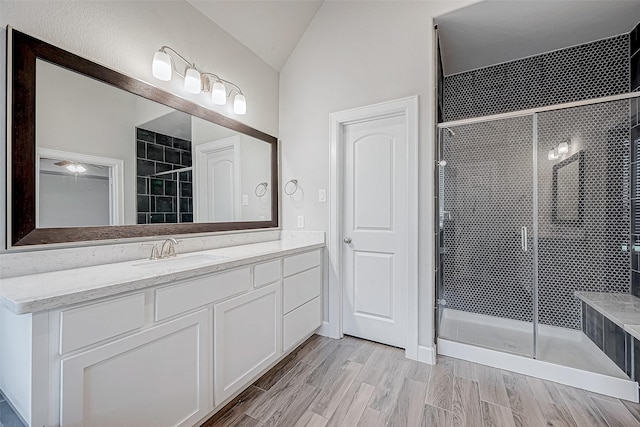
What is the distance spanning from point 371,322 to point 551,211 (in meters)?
1.86

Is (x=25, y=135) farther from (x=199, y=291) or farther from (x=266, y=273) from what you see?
(x=266, y=273)

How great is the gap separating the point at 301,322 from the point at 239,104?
6.10 feet

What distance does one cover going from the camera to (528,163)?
2482 mm

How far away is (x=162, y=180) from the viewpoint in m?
1.81

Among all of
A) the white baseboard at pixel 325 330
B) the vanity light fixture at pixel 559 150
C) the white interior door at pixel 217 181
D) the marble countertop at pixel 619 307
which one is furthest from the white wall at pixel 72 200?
the vanity light fixture at pixel 559 150

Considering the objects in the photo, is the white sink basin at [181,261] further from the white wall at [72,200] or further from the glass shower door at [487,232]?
the glass shower door at [487,232]

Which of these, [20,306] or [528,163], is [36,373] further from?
[528,163]

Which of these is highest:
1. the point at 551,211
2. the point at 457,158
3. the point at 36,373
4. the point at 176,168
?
the point at 457,158

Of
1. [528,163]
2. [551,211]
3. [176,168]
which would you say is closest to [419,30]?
[528,163]

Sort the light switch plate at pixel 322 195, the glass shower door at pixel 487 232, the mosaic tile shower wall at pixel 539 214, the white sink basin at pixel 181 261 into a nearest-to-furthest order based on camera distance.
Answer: the white sink basin at pixel 181 261 < the mosaic tile shower wall at pixel 539 214 < the glass shower door at pixel 487 232 < the light switch plate at pixel 322 195

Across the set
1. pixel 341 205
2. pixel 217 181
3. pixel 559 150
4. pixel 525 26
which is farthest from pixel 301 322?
pixel 525 26

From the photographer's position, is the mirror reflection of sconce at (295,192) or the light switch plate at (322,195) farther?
the mirror reflection of sconce at (295,192)

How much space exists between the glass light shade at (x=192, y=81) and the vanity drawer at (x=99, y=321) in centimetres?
142

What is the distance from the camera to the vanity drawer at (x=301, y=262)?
6.77ft
